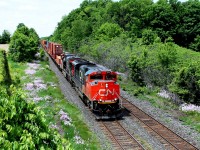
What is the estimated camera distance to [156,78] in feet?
117

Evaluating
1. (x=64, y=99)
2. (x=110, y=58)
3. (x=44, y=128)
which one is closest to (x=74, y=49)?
(x=110, y=58)

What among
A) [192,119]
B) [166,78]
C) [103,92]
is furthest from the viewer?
[166,78]

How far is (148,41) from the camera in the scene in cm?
6203

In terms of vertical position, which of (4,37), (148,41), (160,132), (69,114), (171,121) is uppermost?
(4,37)

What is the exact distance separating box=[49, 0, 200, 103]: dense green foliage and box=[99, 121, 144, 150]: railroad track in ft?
26.0

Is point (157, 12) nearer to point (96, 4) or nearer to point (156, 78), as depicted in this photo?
point (156, 78)

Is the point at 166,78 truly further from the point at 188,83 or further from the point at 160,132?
the point at 160,132

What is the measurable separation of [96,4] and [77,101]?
11645cm

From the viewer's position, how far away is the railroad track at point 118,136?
18844mm

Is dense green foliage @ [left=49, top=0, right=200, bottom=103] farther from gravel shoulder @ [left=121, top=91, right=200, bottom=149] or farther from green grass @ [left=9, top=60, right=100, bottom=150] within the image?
green grass @ [left=9, top=60, right=100, bottom=150]

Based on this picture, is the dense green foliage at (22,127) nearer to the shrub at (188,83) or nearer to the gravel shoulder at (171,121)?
the gravel shoulder at (171,121)

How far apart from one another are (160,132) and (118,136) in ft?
9.84

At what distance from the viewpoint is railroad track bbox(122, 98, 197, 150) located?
18.8 m

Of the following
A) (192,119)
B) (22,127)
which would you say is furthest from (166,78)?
(22,127)
